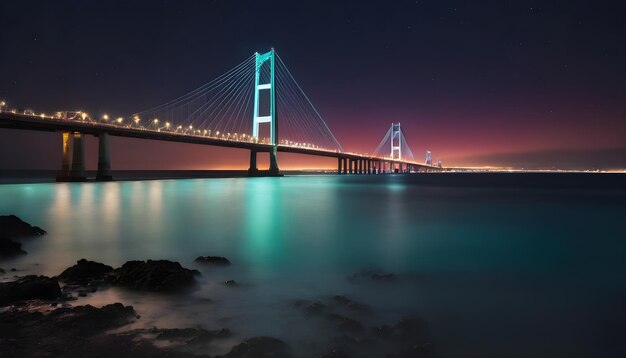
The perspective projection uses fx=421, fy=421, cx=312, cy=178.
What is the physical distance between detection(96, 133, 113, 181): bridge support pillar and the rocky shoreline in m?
42.1

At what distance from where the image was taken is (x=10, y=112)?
3453 centimetres

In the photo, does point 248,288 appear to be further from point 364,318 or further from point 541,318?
point 541,318

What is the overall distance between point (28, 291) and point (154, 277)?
123cm

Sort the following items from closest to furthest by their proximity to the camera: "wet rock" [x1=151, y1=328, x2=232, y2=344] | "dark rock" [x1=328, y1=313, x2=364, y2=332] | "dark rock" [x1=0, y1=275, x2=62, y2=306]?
"wet rock" [x1=151, y1=328, x2=232, y2=344] → "dark rock" [x1=328, y1=313, x2=364, y2=332] → "dark rock" [x1=0, y1=275, x2=62, y2=306]

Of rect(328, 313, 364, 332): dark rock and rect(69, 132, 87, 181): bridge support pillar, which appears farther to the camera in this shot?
rect(69, 132, 87, 181): bridge support pillar

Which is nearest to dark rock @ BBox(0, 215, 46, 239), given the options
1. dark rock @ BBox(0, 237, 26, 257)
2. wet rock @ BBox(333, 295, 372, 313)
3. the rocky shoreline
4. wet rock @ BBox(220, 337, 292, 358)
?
dark rock @ BBox(0, 237, 26, 257)

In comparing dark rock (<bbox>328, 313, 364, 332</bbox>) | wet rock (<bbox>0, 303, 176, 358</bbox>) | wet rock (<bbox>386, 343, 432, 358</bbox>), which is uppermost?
wet rock (<bbox>0, 303, 176, 358</bbox>)

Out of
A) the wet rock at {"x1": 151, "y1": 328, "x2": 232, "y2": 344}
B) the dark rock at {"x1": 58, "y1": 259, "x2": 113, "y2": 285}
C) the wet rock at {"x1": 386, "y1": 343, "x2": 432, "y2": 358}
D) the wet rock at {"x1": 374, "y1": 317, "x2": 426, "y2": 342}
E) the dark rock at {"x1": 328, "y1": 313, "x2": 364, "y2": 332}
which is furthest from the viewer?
the dark rock at {"x1": 58, "y1": 259, "x2": 113, "y2": 285}

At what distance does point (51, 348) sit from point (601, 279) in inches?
271

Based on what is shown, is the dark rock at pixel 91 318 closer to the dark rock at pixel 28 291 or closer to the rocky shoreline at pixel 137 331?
the rocky shoreline at pixel 137 331

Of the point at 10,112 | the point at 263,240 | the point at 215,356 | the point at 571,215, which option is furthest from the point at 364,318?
the point at 10,112

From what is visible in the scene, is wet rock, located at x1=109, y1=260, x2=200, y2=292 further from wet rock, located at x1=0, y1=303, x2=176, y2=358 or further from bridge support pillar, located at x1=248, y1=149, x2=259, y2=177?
bridge support pillar, located at x1=248, y1=149, x2=259, y2=177

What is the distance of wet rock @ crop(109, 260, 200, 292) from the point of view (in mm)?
4848

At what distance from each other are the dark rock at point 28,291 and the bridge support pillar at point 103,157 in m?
42.3
